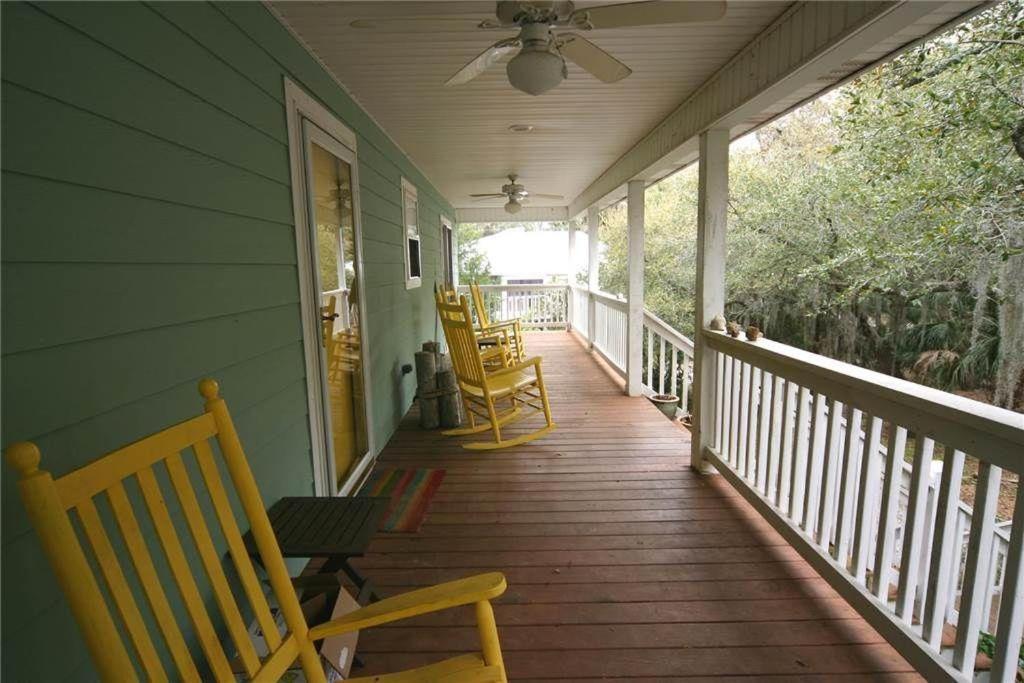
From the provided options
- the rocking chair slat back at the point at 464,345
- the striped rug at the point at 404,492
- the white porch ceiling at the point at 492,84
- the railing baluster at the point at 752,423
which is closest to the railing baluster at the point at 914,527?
the railing baluster at the point at 752,423

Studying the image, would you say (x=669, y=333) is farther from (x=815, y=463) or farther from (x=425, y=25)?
(x=425, y=25)

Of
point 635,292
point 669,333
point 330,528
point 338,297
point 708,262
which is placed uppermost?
point 708,262

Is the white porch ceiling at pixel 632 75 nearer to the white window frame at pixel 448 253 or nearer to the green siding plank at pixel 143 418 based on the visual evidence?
the green siding plank at pixel 143 418

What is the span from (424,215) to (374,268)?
275 centimetres

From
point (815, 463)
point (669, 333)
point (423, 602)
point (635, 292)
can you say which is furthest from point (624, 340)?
point (423, 602)

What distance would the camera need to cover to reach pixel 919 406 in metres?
1.54

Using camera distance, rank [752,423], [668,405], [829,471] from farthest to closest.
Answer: [668,405], [752,423], [829,471]

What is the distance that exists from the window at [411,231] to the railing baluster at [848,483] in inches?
150

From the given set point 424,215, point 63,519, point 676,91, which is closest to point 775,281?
point 424,215

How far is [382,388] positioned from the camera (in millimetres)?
3826

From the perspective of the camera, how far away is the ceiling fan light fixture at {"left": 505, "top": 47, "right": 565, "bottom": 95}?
175cm

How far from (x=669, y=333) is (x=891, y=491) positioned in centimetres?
310

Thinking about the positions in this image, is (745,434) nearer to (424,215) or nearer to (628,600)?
(628,600)

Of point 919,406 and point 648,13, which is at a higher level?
point 648,13
